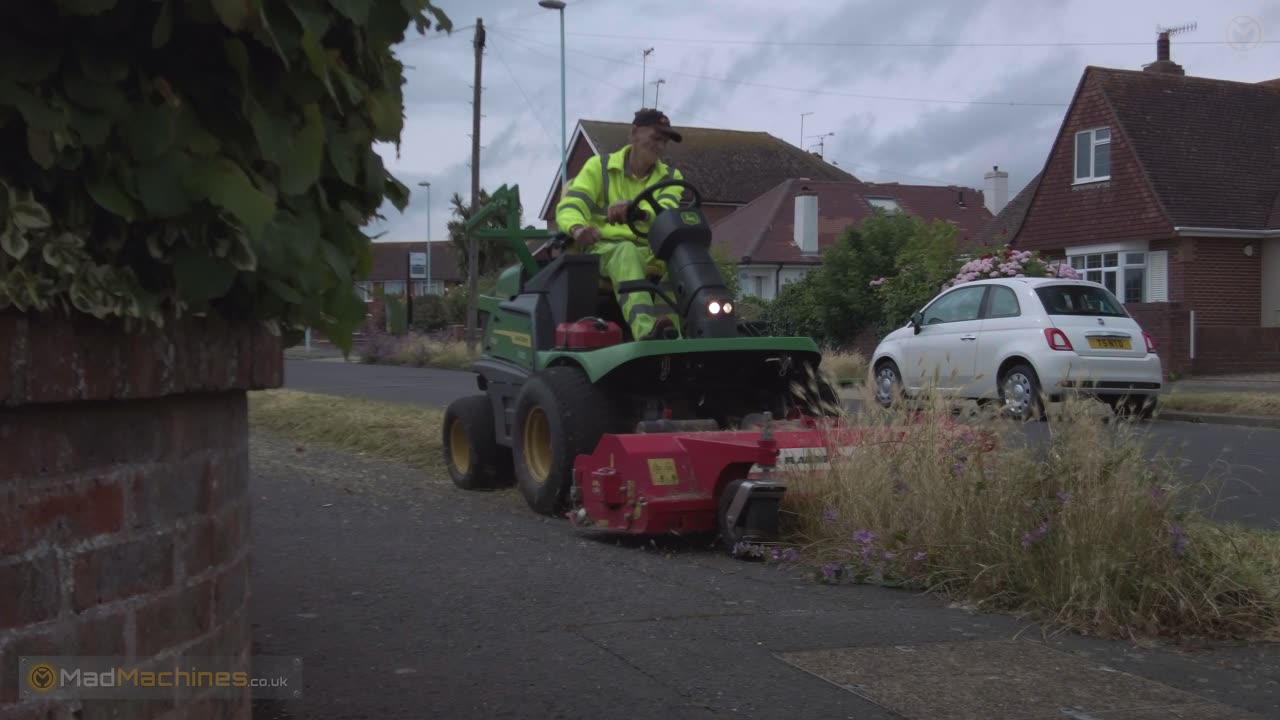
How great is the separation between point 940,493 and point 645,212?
2.91 meters

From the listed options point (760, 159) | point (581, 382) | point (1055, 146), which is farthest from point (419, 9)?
point (760, 159)

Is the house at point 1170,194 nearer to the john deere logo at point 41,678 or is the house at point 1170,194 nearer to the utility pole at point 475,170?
the utility pole at point 475,170

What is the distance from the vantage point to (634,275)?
7934 millimetres

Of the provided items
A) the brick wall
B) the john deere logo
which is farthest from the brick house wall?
the john deere logo

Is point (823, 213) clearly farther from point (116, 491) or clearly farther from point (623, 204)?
point (116, 491)

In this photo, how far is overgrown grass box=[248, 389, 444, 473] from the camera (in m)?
10.8

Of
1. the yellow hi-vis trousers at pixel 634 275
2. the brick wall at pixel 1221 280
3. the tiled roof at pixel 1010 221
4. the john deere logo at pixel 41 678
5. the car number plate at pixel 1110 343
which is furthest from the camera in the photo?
the tiled roof at pixel 1010 221

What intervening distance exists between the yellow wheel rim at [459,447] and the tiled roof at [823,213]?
34796 mm

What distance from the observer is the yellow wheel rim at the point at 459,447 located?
9047mm

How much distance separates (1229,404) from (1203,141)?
15.5 m

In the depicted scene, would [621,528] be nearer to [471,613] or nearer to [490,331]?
[471,613]

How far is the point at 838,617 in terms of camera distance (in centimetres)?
520

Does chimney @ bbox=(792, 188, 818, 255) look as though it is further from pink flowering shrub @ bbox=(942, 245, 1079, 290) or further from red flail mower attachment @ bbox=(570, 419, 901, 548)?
red flail mower attachment @ bbox=(570, 419, 901, 548)

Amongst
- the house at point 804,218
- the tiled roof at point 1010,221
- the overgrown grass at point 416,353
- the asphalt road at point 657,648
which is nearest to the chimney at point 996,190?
the house at point 804,218
